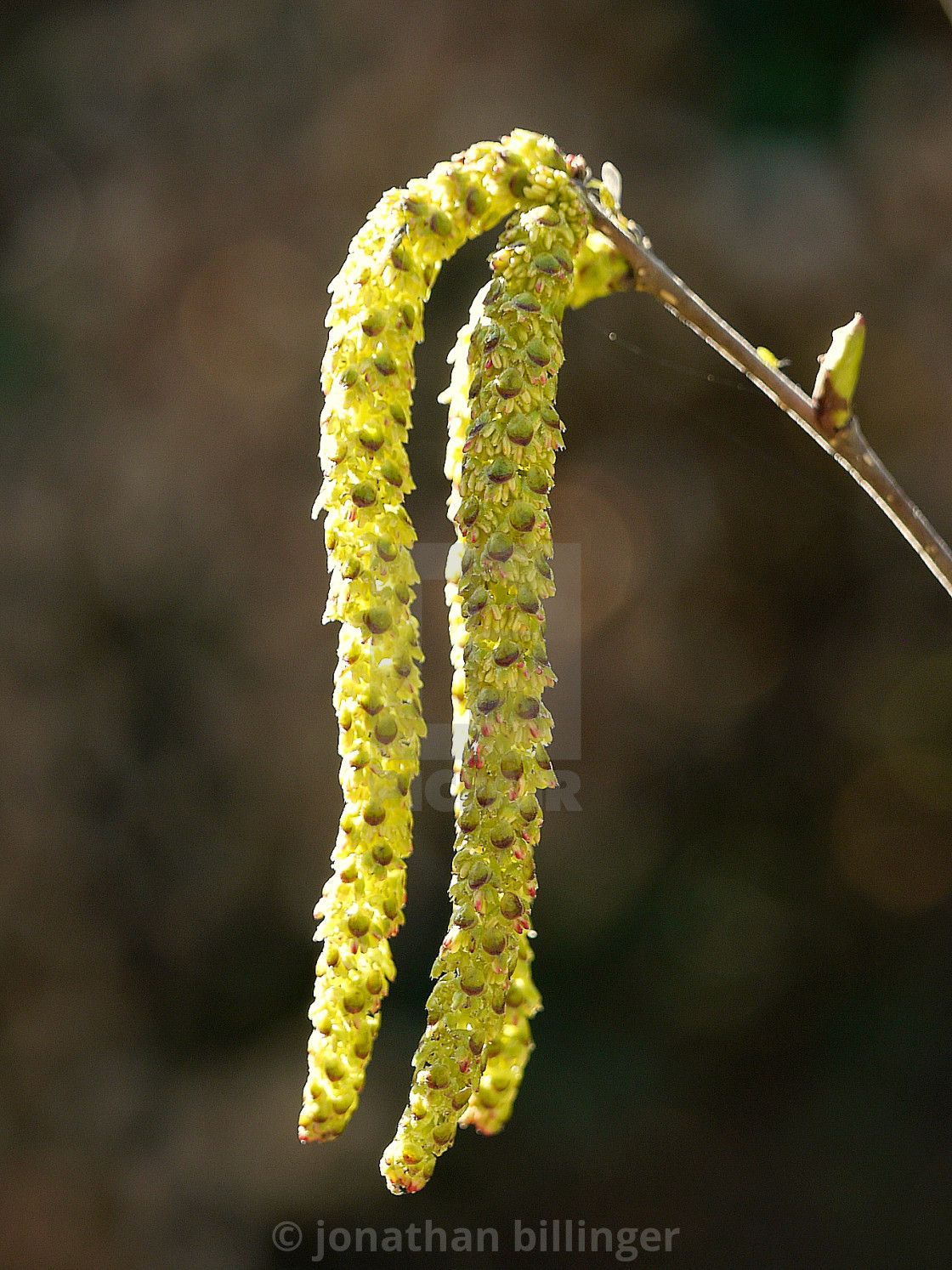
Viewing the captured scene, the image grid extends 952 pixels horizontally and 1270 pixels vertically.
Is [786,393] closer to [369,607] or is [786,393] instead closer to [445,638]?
[369,607]

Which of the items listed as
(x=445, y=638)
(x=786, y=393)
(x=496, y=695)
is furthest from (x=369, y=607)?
(x=445, y=638)

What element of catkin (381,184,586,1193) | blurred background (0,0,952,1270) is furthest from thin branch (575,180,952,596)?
blurred background (0,0,952,1270)

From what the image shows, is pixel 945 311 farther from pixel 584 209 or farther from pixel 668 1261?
pixel 668 1261

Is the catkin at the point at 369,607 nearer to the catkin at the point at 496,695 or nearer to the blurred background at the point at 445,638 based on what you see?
the catkin at the point at 496,695

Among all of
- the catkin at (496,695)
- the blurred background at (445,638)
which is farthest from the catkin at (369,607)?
the blurred background at (445,638)

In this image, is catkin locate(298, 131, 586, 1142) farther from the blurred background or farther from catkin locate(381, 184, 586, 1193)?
the blurred background
